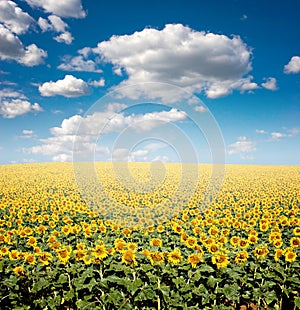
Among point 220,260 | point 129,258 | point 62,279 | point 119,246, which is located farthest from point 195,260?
point 62,279

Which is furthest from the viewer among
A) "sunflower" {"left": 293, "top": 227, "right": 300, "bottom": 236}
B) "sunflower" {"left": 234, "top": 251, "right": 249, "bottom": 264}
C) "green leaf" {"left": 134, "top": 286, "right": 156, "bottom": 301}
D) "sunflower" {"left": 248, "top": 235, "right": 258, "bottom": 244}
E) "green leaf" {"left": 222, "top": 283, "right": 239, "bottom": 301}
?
"sunflower" {"left": 293, "top": 227, "right": 300, "bottom": 236}

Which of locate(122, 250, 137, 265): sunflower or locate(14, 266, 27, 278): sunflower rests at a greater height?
locate(122, 250, 137, 265): sunflower

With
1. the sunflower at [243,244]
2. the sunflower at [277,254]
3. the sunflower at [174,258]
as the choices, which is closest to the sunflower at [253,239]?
the sunflower at [243,244]

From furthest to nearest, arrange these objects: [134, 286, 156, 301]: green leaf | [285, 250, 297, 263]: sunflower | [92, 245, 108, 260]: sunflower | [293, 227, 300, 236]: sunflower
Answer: [293, 227, 300, 236]: sunflower → [285, 250, 297, 263]: sunflower → [92, 245, 108, 260]: sunflower → [134, 286, 156, 301]: green leaf

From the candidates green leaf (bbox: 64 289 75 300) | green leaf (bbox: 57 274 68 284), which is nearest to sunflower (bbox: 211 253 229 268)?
green leaf (bbox: 64 289 75 300)

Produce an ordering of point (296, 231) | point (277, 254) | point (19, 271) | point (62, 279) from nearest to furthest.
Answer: point (62, 279), point (19, 271), point (277, 254), point (296, 231)

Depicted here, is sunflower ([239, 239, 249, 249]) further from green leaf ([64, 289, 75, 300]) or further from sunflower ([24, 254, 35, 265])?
sunflower ([24, 254, 35, 265])

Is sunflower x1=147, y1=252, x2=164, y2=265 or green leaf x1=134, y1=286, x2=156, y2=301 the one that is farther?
sunflower x1=147, y1=252, x2=164, y2=265

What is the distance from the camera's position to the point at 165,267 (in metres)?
5.70

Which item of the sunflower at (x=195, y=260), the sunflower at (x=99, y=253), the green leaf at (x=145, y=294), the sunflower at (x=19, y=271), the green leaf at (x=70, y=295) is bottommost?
the green leaf at (x=70, y=295)

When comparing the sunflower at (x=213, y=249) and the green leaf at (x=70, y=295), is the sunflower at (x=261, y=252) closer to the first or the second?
the sunflower at (x=213, y=249)

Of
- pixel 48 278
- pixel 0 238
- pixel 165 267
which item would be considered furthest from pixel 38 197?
pixel 165 267

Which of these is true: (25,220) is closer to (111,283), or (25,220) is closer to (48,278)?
(48,278)

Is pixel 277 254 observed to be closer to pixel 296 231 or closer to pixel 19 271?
pixel 296 231
